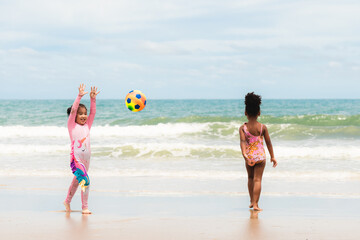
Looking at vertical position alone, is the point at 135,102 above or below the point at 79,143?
above

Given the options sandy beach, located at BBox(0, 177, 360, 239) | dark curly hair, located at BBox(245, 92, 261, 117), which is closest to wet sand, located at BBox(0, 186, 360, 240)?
sandy beach, located at BBox(0, 177, 360, 239)

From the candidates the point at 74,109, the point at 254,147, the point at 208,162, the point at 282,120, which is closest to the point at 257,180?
the point at 254,147

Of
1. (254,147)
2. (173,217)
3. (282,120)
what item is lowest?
(173,217)

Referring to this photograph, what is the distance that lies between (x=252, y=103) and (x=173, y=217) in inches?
69.9

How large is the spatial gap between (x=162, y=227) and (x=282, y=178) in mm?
5008

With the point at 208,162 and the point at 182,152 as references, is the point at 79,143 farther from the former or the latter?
the point at 182,152

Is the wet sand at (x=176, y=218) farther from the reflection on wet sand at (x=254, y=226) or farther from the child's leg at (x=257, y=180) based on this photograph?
the child's leg at (x=257, y=180)

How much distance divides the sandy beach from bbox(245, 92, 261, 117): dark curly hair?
1.30 metres

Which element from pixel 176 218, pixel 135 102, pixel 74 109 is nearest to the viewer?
pixel 176 218

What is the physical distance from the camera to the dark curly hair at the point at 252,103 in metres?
6.21

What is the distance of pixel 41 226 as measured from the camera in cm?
531

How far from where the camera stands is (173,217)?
5.86 meters

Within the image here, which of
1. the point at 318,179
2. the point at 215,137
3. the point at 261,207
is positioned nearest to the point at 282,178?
the point at 318,179

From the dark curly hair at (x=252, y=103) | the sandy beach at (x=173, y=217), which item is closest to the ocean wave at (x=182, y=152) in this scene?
the sandy beach at (x=173, y=217)
